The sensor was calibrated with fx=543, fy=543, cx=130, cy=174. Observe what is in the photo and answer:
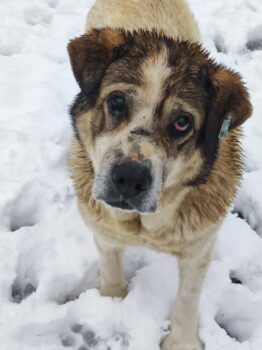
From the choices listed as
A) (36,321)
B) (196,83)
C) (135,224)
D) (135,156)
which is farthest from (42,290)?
(196,83)

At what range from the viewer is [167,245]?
326cm

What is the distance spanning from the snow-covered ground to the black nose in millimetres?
1395

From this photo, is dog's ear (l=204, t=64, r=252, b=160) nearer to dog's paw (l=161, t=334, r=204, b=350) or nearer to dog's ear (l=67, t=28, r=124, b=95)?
dog's ear (l=67, t=28, r=124, b=95)

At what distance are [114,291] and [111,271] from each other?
0.56ft

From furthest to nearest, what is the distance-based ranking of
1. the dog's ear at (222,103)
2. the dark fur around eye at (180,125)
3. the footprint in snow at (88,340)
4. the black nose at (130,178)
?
the footprint in snow at (88,340) < the dog's ear at (222,103) < the dark fur around eye at (180,125) < the black nose at (130,178)

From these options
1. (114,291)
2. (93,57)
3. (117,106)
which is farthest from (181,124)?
(114,291)

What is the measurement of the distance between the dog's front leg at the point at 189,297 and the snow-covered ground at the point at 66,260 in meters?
0.11

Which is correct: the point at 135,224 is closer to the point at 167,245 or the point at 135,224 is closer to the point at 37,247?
the point at 167,245

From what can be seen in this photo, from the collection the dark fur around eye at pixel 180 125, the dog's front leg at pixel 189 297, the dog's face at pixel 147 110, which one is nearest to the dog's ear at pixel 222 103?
the dog's face at pixel 147 110

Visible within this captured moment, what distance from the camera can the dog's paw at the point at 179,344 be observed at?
11.9 ft

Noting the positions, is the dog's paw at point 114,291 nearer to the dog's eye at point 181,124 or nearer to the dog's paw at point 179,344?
the dog's paw at point 179,344

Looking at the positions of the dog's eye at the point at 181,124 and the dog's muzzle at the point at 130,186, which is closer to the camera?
the dog's muzzle at the point at 130,186

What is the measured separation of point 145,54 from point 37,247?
184cm

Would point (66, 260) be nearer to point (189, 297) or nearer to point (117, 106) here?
point (189, 297)
